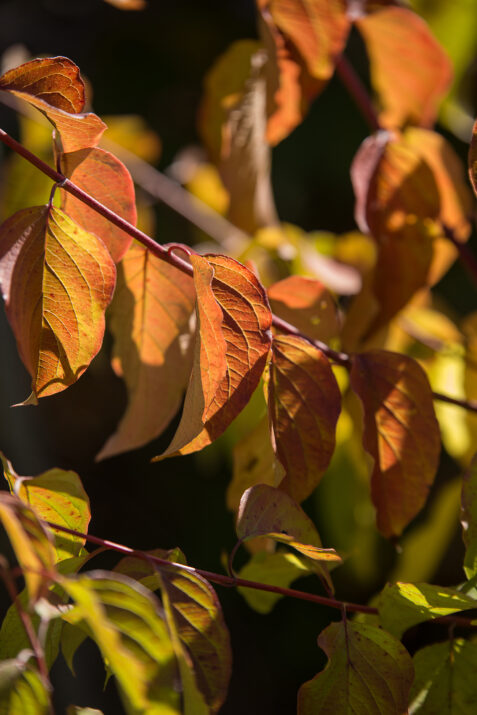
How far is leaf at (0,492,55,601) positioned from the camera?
0.25 m

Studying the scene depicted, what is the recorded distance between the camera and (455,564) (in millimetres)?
1600

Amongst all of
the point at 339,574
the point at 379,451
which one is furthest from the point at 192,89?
the point at 379,451

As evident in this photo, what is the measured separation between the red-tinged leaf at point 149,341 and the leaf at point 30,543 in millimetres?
196

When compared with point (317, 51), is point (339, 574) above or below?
below

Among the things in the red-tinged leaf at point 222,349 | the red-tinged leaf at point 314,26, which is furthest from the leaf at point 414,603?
the red-tinged leaf at point 314,26

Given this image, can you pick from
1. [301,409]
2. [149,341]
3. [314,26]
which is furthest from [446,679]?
[314,26]

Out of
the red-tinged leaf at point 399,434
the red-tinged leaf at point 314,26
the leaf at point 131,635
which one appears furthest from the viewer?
the red-tinged leaf at point 314,26

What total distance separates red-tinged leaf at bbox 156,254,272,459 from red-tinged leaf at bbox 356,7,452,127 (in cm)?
38

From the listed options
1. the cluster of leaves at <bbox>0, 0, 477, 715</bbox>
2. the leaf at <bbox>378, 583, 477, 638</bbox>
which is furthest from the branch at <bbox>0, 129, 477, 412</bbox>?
the leaf at <bbox>378, 583, 477, 638</bbox>

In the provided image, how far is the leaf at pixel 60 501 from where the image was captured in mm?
354

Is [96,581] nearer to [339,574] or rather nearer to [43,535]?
[43,535]

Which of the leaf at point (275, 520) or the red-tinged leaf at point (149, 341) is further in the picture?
the red-tinged leaf at point (149, 341)

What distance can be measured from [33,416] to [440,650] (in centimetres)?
128

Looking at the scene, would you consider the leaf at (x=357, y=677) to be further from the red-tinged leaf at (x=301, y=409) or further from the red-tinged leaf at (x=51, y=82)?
the red-tinged leaf at (x=51, y=82)
